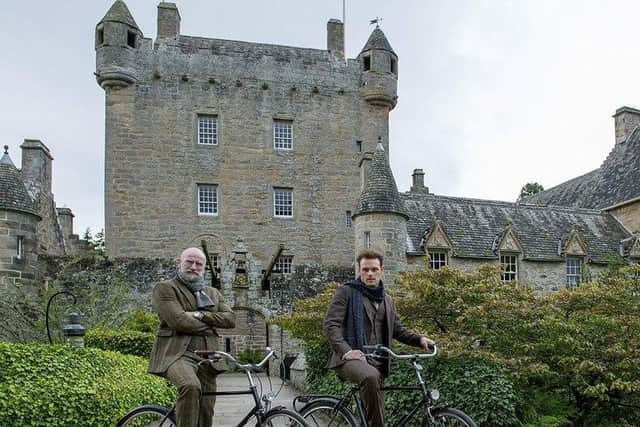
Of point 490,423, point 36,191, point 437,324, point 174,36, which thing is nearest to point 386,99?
point 174,36

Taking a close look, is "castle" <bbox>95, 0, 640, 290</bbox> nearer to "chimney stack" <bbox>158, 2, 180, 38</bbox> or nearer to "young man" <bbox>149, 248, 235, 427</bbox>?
"chimney stack" <bbox>158, 2, 180, 38</bbox>

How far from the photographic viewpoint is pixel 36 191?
1096 inches

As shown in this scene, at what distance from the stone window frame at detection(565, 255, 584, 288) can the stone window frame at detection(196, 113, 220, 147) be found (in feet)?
50.7

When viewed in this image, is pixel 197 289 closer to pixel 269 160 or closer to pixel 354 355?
pixel 354 355

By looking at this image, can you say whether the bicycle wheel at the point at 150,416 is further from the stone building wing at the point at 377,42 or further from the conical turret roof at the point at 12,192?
the stone building wing at the point at 377,42

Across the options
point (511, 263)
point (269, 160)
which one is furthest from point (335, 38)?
point (511, 263)

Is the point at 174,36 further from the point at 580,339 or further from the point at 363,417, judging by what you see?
the point at 363,417

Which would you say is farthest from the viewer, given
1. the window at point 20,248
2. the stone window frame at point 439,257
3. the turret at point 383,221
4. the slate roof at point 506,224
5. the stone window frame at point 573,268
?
the stone window frame at point 573,268

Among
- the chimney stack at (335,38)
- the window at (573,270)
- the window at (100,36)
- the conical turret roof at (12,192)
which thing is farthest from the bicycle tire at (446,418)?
the chimney stack at (335,38)

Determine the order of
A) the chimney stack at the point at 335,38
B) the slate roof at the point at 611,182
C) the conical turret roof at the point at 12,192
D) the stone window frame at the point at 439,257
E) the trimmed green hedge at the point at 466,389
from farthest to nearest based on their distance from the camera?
1. the chimney stack at the point at 335,38
2. the slate roof at the point at 611,182
3. the stone window frame at the point at 439,257
4. the conical turret roof at the point at 12,192
5. the trimmed green hedge at the point at 466,389

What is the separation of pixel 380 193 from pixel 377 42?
11325 mm

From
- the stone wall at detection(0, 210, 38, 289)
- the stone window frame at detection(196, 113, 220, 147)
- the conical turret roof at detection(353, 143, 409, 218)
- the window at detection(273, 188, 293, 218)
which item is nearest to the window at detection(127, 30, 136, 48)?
the stone window frame at detection(196, 113, 220, 147)

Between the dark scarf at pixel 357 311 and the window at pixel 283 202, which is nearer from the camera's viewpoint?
the dark scarf at pixel 357 311

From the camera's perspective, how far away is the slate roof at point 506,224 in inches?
988
